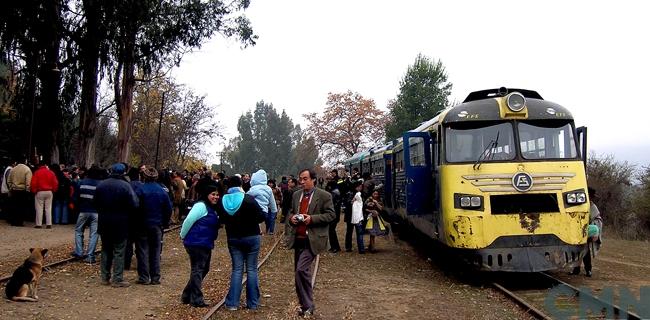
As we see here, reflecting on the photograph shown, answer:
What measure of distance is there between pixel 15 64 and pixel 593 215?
2029 centimetres

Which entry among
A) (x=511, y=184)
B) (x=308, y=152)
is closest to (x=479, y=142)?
(x=511, y=184)

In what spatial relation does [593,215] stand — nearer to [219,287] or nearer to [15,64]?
[219,287]

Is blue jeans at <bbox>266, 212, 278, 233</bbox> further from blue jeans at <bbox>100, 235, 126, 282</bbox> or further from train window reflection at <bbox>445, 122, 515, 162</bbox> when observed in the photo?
train window reflection at <bbox>445, 122, 515, 162</bbox>

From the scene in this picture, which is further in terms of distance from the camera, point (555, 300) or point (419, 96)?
point (419, 96)

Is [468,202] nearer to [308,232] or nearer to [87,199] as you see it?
[308,232]

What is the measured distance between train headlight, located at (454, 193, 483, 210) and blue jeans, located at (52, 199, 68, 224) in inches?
513

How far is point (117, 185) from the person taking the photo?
958 centimetres

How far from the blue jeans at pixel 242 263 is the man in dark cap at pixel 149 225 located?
224 centimetres

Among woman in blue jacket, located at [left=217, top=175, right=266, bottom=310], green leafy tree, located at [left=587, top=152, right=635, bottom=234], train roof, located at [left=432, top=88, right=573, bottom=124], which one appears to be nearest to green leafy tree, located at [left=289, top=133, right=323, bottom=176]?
green leafy tree, located at [left=587, top=152, right=635, bottom=234]

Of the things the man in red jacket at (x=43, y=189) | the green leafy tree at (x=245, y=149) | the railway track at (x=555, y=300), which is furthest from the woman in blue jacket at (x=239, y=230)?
the green leafy tree at (x=245, y=149)

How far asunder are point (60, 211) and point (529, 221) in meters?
14.2

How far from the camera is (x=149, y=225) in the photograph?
9.95 metres

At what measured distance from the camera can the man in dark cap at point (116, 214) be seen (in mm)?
9531

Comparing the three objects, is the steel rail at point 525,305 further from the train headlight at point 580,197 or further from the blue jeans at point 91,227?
the blue jeans at point 91,227
